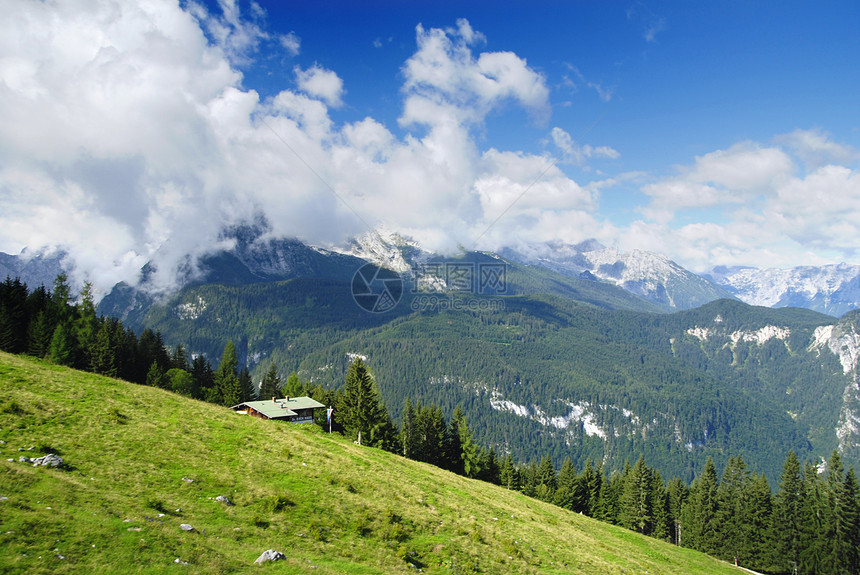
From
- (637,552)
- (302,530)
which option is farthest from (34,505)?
(637,552)

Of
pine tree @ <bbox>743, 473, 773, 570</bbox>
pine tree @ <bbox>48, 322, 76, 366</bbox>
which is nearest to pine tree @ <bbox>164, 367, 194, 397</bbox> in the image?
pine tree @ <bbox>48, 322, 76, 366</bbox>

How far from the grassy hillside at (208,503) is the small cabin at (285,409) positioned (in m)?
23.3

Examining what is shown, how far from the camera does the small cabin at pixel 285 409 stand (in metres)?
61.3

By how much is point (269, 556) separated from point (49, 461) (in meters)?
11.6

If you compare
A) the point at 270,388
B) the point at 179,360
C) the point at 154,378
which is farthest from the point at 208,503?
the point at 179,360

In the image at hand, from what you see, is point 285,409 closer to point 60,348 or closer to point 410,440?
point 410,440

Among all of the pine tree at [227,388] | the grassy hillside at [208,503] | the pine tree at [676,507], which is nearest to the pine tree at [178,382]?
the pine tree at [227,388]

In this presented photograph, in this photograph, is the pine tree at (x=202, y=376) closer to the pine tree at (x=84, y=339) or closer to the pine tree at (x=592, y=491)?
the pine tree at (x=84, y=339)

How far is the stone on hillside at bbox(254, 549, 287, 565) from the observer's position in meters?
17.0

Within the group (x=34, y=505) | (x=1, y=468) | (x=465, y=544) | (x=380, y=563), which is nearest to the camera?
(x=34, y=505)

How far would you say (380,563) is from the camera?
21047 mm

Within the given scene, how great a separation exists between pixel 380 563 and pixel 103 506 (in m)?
12.2

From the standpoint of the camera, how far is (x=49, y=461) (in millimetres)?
19766

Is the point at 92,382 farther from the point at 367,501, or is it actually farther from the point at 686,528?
the point at 686,528
